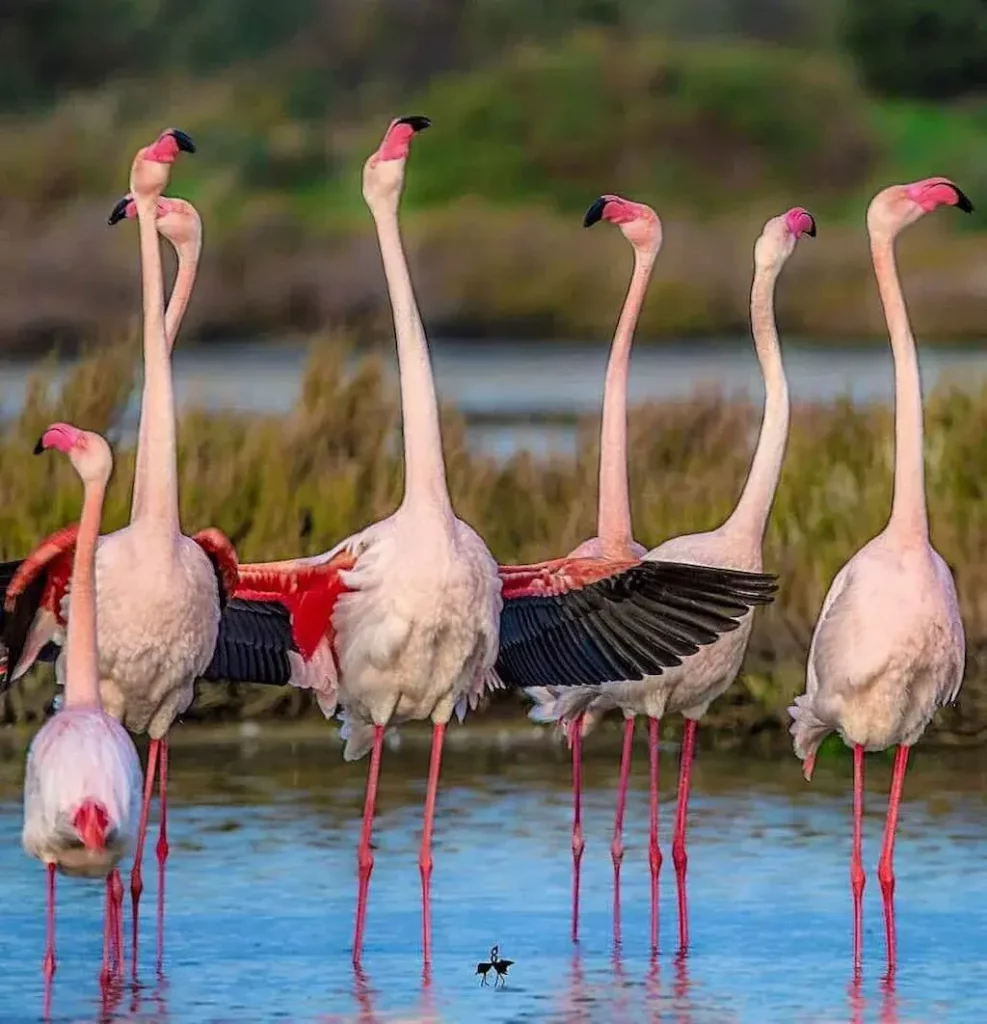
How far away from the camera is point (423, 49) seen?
40094mm

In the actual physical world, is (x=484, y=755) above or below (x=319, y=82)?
below

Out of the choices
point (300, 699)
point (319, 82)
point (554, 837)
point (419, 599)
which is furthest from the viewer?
point (319, 82)

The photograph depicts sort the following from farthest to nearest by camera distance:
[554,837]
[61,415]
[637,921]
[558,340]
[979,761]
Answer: [558,340] → [61,415] → [979,761] → [554,837] → [637,921]

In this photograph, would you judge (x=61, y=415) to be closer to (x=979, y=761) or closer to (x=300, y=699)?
(x=300, y=699)

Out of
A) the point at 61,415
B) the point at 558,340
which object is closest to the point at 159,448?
the point at 61,415

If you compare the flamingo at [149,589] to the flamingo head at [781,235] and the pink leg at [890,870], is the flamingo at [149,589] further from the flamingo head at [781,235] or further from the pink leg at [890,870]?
the pink leg at [890,870]

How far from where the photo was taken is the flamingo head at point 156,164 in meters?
8.30

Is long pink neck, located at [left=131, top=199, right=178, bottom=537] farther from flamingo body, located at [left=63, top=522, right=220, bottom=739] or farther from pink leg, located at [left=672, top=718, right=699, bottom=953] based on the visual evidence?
pink leg, located at [left=672, top=718, right=699, bottom=953]

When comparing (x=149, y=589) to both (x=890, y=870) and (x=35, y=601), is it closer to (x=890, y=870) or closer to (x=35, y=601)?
(x=35, y=601)

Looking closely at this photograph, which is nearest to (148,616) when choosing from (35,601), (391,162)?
(35,601)

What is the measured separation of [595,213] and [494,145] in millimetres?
28601

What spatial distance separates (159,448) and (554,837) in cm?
210

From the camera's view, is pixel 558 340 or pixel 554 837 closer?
pixel 554 837

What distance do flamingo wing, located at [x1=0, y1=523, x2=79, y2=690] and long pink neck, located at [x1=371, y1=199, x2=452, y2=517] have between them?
0.91m
